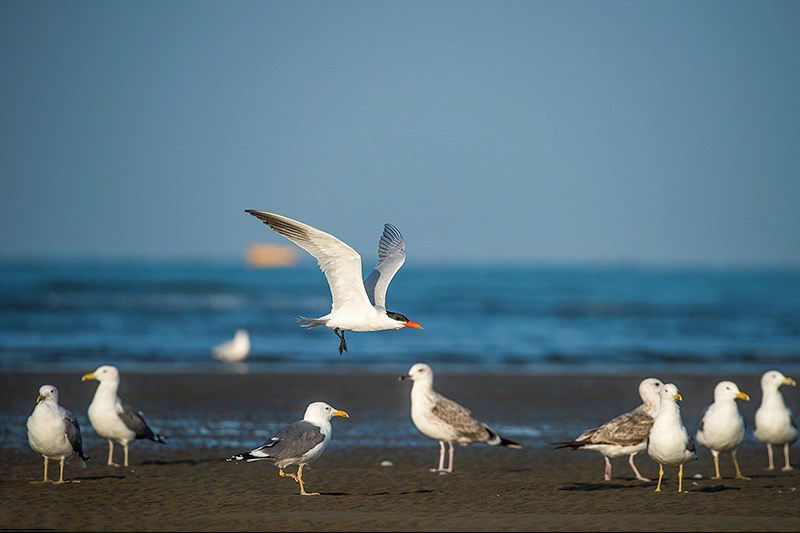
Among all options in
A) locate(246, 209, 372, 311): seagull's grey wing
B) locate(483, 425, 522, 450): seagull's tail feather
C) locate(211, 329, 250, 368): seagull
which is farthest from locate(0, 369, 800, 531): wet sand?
locate(211, 329, 250, 368): seagull

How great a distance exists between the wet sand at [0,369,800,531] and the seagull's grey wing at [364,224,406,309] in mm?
1795

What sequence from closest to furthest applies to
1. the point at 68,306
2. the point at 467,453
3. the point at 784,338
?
the point at 467,453 < the point at 784,338 < the point at 68,306

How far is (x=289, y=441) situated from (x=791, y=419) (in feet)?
17.6

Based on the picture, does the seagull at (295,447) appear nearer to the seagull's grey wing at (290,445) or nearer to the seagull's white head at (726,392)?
the seagull's grey wing at (290,445)

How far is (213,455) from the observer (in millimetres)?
10766

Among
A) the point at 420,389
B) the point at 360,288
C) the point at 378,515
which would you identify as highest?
the point at 360,288

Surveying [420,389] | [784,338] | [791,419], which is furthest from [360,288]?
[784,338]

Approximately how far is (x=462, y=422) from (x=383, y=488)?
1.51 metres

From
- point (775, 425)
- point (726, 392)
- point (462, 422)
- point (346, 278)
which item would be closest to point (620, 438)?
point (726, 392)

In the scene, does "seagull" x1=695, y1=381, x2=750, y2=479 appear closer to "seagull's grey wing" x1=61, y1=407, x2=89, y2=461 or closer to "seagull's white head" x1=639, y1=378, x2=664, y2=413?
"seagull's white head" x1=639, y1=378, x2=664, y2=413

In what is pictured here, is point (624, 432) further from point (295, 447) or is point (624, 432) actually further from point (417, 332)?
point (417, 332)

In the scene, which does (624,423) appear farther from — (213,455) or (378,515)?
(213,455)

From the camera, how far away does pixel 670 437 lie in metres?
8.62

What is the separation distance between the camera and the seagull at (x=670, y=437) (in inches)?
340
